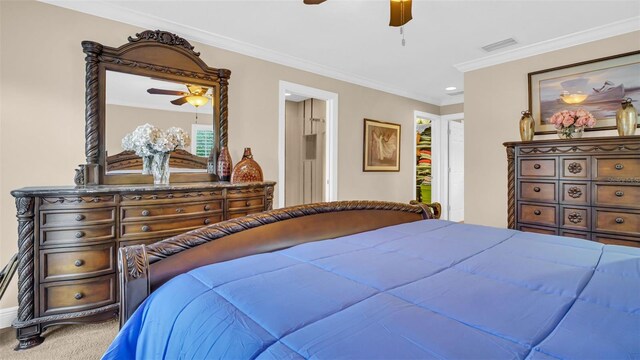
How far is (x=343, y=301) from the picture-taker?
82 cm

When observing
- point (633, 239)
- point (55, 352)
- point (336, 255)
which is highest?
point (336, 255)

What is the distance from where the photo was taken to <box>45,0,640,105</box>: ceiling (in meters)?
2.49

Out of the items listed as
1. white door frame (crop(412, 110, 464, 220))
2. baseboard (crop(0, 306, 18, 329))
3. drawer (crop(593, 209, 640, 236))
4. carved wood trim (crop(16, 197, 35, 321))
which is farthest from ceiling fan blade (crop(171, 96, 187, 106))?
white door frame (crop(412, 110, 464, 220))

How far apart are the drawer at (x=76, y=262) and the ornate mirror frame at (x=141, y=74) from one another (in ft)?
1.88

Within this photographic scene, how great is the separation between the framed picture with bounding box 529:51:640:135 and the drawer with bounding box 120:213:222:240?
3.61m

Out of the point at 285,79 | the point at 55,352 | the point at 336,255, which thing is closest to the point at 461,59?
the point at 285,79

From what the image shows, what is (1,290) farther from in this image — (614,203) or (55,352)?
(614,203)

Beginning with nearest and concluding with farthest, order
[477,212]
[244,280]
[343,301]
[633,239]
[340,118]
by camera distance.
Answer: [343,301] → [244,280] → [633,239] → [477,212] → [340,118]

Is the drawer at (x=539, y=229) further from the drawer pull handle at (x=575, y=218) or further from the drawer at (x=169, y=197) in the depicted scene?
the drawer at (x=169, y=197)

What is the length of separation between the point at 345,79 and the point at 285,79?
1008mm

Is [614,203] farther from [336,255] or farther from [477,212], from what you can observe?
[336,255]

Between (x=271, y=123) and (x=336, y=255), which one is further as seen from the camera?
(x=271, y=123)

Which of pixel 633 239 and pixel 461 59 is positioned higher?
pixel 461 59

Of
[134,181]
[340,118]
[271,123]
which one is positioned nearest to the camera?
[134,181]
